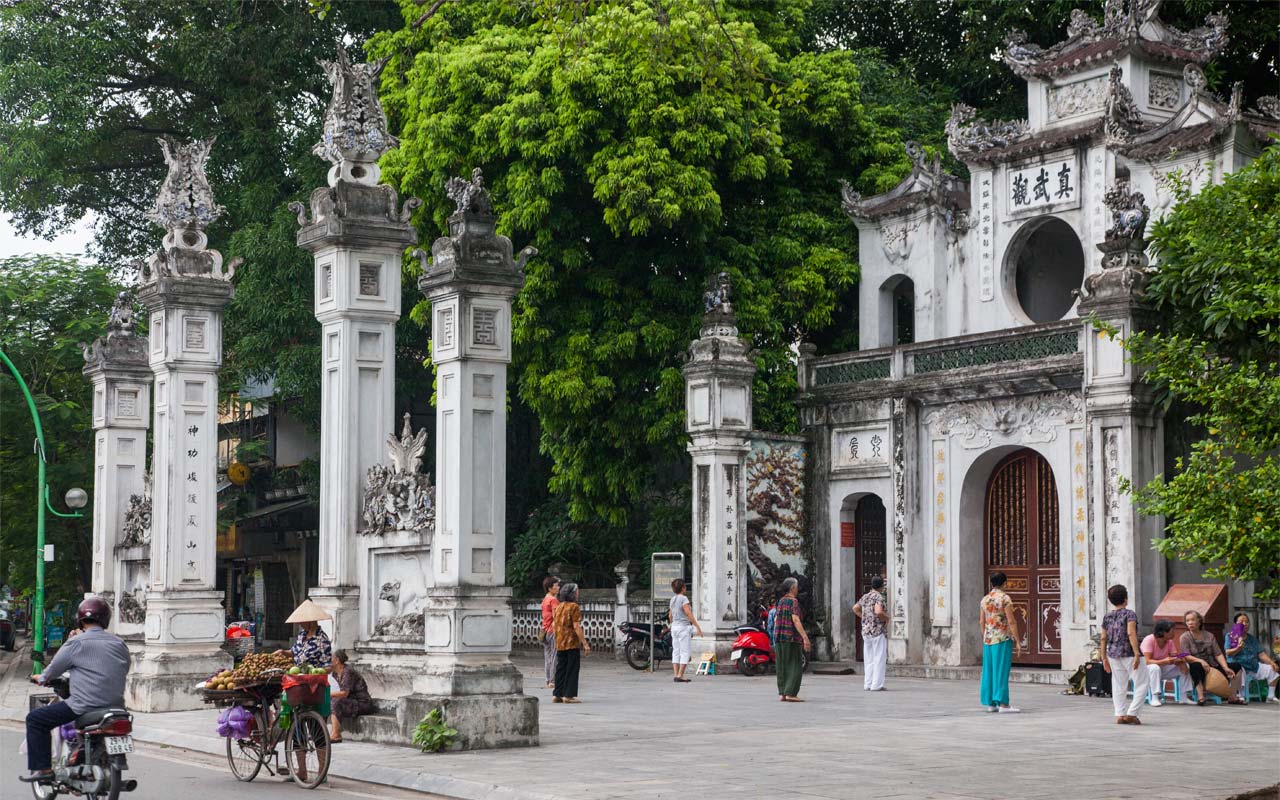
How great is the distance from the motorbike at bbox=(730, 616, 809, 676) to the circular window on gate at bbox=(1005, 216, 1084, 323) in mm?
6936

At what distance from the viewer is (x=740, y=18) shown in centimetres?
3000

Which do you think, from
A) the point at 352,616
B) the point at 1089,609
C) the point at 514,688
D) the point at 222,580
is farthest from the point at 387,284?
the point at 222,580

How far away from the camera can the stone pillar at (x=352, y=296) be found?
17547 mm

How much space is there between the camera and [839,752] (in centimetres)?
1437

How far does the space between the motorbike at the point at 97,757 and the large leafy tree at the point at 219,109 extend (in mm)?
23254

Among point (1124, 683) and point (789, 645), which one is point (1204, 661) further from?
point (789, 645)

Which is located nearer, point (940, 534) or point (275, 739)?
point (275, 739)

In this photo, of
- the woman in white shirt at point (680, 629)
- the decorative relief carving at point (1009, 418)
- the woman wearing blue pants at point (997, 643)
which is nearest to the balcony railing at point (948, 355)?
the decorative relief carving at point (1009, 418)

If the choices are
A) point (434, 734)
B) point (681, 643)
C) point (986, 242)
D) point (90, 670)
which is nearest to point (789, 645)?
point (681, 643)

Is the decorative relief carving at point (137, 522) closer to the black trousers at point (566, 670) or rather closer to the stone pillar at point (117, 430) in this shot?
the stone pillar at point (117, 430)

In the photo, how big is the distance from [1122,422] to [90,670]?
15.0 m

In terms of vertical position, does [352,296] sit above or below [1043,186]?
below

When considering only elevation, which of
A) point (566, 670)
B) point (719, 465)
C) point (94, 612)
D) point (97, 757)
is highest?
point (719, 465)

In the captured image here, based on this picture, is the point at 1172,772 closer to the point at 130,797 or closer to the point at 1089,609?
the point at 130,797
